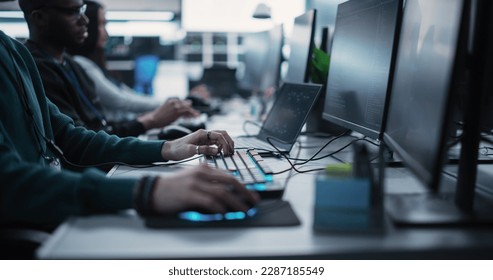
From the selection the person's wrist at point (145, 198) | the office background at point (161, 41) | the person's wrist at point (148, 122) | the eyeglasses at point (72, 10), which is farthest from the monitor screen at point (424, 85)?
the office background at point (161, 41)

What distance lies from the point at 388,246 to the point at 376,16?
735 millimetres

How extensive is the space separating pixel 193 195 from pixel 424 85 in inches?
17.2

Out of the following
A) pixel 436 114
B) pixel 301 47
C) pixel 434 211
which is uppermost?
pixel 301 47

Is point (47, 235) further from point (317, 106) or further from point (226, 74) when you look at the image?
point (226, 74)

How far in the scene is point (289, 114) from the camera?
4.83ft

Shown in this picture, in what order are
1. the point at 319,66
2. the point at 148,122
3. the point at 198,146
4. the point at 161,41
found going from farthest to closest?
the point at 161,41
the point at 148,122
the point at 319,66
the point at 198,146

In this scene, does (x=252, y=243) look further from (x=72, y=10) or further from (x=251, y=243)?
(x=72, y=10)

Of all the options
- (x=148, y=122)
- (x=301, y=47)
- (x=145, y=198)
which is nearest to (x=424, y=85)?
(x=145, y=198)

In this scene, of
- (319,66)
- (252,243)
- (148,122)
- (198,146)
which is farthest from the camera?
(148,122)

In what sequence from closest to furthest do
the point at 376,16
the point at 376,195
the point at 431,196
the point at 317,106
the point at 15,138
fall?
1. the point at 376,195
2. the point at 431,196
3. the point at 15,138
4. the point at 376,16
5. the point at 317,106

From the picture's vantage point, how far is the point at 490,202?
2.72 ft

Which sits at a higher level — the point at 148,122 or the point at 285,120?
the point at 285,120

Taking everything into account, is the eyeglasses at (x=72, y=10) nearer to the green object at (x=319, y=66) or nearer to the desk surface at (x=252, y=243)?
the green object at (x=319, y=66)
